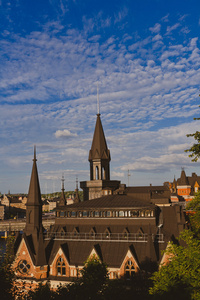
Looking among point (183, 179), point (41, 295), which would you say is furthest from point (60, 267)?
point (183, 179)

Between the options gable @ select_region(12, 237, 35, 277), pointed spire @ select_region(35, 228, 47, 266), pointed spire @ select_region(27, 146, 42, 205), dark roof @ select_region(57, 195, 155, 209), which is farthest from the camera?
dark roof @ select_region(57, 195, 155, 209)

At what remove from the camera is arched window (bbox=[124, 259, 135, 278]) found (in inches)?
1639

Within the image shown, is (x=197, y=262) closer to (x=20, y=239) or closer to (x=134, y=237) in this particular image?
(x=134, y=237)

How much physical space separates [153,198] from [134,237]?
38.1 m

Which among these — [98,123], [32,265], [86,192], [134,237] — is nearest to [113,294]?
[134,237]

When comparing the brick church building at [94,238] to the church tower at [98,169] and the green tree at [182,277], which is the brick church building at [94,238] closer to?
the green tree at [182,277]

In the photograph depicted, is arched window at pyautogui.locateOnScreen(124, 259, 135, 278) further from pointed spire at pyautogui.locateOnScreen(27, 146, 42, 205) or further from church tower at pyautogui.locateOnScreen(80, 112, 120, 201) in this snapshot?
church tower at pyautogui.locateOnScreen(80, 112, 120, 201)

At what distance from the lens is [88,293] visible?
88.3ft

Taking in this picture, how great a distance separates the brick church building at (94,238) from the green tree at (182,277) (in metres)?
16.3

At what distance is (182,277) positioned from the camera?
81.9 feet

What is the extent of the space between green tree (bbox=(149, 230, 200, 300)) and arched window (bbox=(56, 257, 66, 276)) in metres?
22.9

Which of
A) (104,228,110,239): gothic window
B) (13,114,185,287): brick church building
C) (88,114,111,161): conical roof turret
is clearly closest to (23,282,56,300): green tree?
(13,114,185,287): brick church building

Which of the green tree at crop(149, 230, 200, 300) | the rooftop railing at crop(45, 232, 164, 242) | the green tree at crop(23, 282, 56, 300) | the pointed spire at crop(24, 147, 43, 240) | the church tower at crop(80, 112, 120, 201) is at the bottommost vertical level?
the green tree at crop(23, 282, 56, 300)

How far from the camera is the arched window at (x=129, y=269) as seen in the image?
1639 inches
